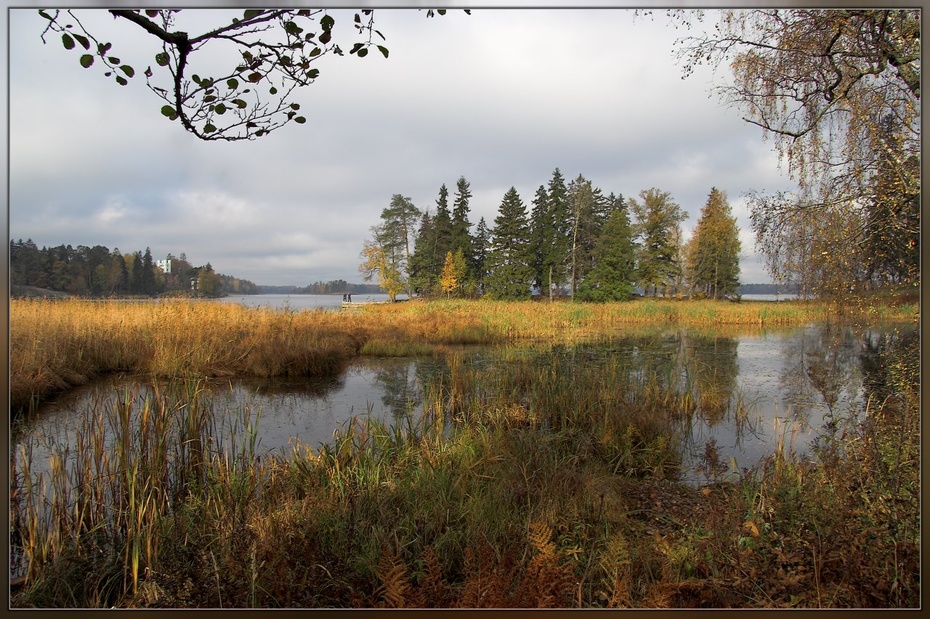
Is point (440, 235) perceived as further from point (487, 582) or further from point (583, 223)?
point (487, 582)

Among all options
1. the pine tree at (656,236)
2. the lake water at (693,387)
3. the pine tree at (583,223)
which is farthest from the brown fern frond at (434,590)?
the pine tree at (656,236)

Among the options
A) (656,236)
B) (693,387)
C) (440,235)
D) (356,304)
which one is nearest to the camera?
(656,236)

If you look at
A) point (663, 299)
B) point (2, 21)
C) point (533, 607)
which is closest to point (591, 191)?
point (663, 299)

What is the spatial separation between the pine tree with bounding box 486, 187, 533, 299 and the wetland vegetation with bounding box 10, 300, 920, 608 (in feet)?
0.68

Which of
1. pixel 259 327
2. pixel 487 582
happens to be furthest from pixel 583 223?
pixel 259 327

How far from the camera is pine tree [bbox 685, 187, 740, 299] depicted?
8.61 ft

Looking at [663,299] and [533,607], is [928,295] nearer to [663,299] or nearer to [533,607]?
[663,299]

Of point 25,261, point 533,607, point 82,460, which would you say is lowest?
point 533,607

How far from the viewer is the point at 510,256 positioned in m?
2.97

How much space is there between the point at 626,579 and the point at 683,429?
235 cm

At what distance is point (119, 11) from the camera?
1601 mm

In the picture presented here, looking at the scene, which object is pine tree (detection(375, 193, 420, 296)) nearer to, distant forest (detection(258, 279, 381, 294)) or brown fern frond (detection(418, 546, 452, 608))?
distant forest (detection(258, 279, 381, 294))

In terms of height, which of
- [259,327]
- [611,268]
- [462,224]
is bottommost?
[259,327]

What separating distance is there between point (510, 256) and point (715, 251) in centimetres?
139
